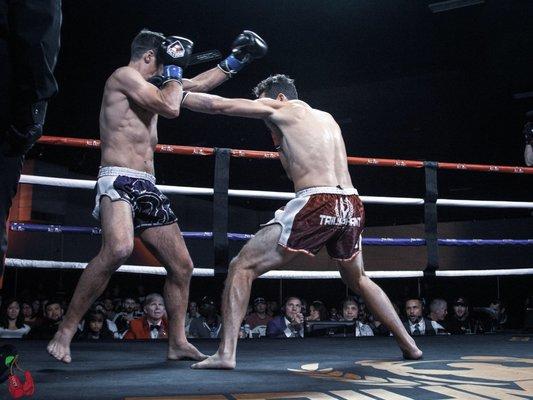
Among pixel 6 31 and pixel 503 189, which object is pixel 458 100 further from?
pixel 6 31

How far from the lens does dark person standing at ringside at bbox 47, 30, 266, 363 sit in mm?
2146

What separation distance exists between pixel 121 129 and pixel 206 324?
11.1 ft

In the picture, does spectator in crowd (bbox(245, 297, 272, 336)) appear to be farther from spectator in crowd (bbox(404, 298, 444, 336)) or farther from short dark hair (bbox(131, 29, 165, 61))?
short dark hair (bbox(131, 29, 165, 61))

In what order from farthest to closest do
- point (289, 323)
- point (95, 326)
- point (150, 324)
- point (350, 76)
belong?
1. point (350, 76)
2. point (95, 326)
3. point (289, 323)
4. point (150, 324)

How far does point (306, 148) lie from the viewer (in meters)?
2.31

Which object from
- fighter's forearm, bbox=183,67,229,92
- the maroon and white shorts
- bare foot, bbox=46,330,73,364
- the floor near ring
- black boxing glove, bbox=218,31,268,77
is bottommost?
the floor near ring

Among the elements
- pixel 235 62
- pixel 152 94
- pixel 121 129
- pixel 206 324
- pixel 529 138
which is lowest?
pixel 206 324

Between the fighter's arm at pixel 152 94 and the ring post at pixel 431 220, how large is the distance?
1.95 meters

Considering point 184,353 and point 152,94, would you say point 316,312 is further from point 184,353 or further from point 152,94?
point 152,94

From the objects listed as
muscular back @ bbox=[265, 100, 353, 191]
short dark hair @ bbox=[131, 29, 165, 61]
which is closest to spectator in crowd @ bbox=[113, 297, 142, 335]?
short dark hair @ bbox=[131, 29, 165, 61]

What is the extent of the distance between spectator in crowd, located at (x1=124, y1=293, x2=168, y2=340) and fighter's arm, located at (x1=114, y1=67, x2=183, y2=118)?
2.19 metres

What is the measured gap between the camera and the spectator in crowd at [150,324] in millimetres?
4020

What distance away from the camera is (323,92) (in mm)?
7648

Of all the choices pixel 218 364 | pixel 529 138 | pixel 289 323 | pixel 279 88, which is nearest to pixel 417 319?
pixel 289 323
